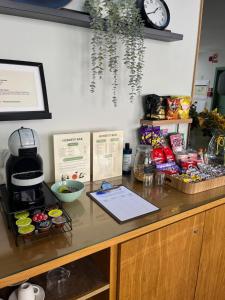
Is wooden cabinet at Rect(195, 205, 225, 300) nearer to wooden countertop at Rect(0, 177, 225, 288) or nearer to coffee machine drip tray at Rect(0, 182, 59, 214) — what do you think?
wooden countertop at Rect(0, 177, 225, 288)

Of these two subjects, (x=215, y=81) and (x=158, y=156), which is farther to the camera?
(x=215, y=81)

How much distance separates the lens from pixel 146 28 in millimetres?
1211

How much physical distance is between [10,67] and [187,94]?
3.72 ft

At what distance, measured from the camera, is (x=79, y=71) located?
3.96 feet

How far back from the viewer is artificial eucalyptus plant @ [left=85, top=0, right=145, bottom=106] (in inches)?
43.1

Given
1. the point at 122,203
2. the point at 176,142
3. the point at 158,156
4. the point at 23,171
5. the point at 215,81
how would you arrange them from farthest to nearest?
the point at 215,81, the point at 176,142, the point at 158,156, the point at 122,203, the point at 23,171

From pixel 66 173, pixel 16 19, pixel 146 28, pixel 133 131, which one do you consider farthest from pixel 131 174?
pixel 16 19

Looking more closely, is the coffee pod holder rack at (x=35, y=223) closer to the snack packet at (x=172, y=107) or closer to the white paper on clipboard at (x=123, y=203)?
the white paper on clipboard at (x=123, y=203)

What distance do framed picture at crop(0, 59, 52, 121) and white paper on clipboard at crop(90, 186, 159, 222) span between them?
459 mm

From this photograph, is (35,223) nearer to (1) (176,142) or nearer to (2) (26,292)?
(2) (26,292)

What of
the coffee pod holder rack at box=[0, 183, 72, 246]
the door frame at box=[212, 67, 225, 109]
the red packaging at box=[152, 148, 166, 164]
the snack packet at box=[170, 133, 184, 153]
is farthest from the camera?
the door frame at box=[212, 67, 225, 109]

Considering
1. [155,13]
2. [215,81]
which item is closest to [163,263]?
[155,13]

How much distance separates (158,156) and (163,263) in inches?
24.7

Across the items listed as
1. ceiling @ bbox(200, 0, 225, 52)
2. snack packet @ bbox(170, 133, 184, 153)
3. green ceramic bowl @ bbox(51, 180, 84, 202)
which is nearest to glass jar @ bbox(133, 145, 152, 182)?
snack packet @ bbox(170, 133, 184, 153)
